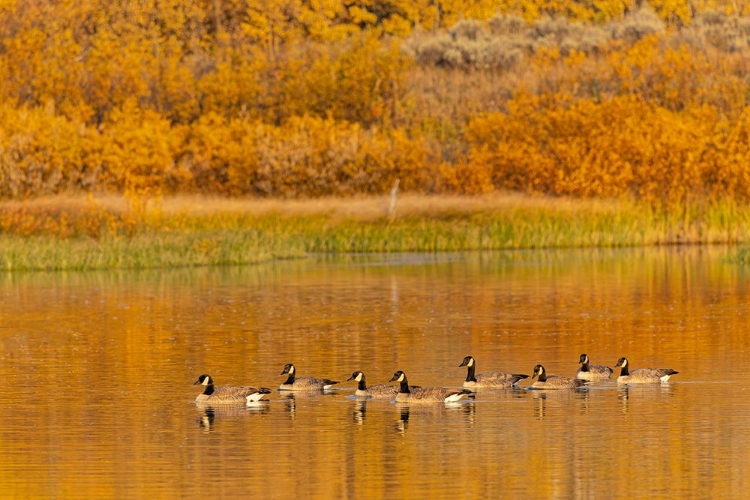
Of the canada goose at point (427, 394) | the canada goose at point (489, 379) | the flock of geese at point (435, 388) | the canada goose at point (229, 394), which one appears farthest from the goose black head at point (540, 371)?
the canada goose at point (229, 394)

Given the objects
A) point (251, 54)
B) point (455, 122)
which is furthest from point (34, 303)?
point (251, 54)

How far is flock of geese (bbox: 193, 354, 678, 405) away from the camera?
70.3 feet

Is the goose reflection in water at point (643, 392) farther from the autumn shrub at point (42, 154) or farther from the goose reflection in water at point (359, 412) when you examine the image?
the autumn shrub at point (42, 154)

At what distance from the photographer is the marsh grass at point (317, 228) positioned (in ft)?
162

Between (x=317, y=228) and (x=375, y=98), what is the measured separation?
71.4 feet

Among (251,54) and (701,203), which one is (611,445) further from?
(251,54)

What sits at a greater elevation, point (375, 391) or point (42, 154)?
point (42, 154)

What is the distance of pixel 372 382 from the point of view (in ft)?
78.3

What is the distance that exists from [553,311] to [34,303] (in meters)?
11.5

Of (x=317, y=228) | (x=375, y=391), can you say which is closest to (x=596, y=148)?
(x=317, y=228)

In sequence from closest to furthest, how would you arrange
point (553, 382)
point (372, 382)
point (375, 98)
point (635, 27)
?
point (553, 382) → point (372, 382) → point (375, 98) → point (635, 27)

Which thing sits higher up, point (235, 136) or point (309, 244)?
point (235, 136)

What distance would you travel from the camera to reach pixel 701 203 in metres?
57.8

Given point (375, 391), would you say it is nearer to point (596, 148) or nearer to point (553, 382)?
point (553, 382)
